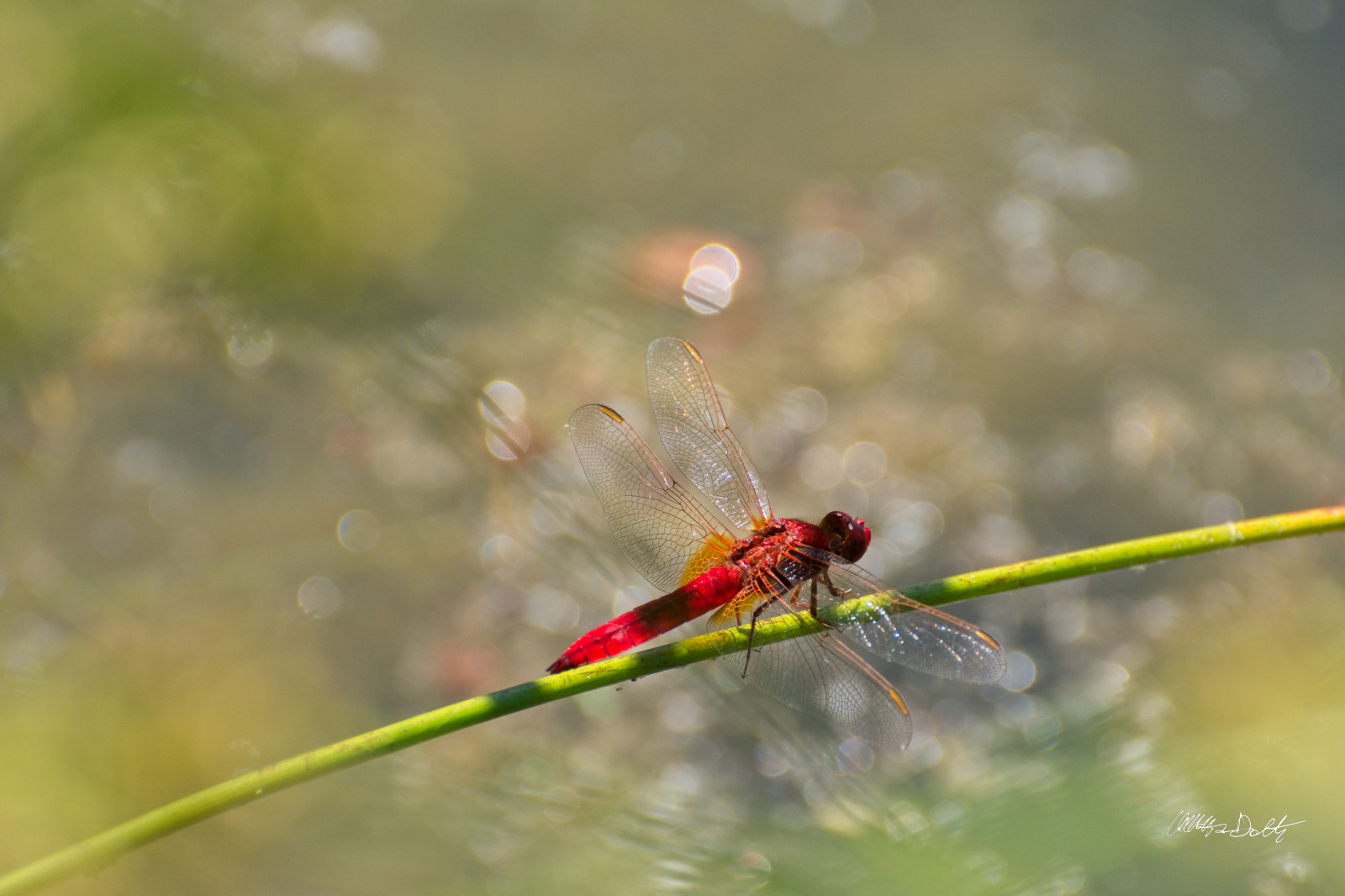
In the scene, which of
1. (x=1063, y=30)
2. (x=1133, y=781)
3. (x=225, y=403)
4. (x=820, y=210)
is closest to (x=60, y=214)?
(x=225, y=403)

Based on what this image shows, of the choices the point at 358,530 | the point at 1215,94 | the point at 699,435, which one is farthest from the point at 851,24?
the point at 358,530

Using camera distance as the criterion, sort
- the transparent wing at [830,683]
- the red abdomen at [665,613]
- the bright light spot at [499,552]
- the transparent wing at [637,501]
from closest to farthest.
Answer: the transparent wing at [830,683]
the red abdomen at [665,613]
the transparent wing at [637,501]
the bright light spot at [499,552]

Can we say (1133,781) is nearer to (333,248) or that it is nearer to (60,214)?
(333,248)

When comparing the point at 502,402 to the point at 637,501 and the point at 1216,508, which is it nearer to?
the point at 637,501

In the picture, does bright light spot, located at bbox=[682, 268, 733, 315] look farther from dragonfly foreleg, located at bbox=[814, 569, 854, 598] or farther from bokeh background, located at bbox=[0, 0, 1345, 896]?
dragonfly foreleg, located at bbox=[814, 569, 854, 598]

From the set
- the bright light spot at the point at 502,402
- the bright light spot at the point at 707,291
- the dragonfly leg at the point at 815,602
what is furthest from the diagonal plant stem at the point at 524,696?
the bright light spot at the point at 707,291
